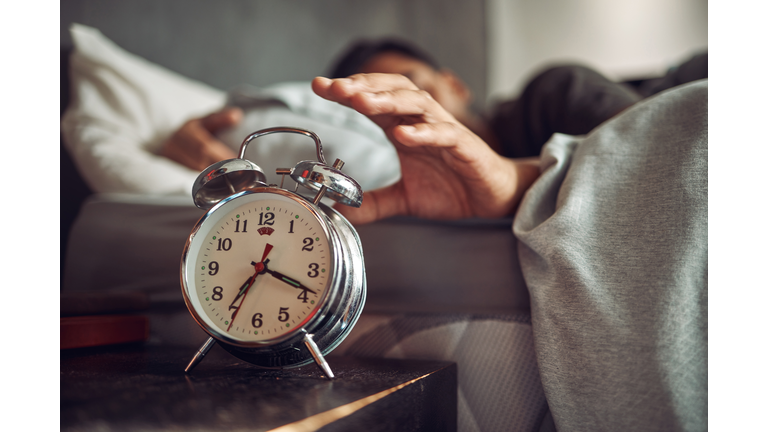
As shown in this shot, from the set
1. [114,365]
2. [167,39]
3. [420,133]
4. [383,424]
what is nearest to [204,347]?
[114,365]

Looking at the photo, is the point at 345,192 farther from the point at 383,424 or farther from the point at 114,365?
the point at 114,365

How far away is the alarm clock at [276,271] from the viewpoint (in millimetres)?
→ 466

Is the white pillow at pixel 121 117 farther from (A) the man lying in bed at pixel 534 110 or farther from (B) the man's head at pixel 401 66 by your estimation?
(B) the man's head at pixel 401 66

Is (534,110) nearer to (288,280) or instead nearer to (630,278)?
(630,278)

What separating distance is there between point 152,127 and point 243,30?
701 mm

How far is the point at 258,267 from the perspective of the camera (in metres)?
0.49

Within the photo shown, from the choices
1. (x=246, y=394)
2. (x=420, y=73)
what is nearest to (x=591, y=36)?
(x=420, y=73)

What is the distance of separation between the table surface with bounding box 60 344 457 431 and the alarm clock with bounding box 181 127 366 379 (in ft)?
0.13

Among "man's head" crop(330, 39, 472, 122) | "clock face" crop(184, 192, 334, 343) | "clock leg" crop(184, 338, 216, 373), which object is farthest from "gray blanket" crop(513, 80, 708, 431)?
"man's head" crop(330, 39, 472, 122)

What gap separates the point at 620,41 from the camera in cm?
328

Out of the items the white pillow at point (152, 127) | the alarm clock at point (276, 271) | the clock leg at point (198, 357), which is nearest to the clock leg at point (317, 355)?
the alarm clock at point (276, 271)

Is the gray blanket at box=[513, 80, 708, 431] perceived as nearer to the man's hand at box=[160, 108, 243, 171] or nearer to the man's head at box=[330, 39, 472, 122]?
the man's hand at box=[160, 108, 243, 171]

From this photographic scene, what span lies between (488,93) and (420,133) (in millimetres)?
3463

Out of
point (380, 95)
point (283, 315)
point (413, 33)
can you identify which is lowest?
point (283, 315)
